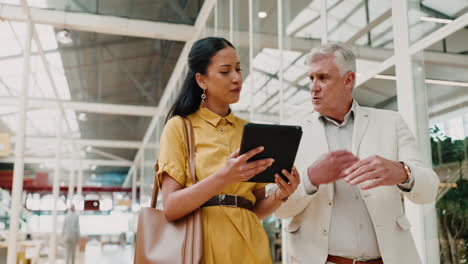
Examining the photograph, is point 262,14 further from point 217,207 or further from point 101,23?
point 101,23

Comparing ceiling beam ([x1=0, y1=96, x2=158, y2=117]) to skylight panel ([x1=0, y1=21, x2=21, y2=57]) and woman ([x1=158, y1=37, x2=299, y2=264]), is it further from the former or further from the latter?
woman ([x1=158, y1=37, x2=299, y2=264])

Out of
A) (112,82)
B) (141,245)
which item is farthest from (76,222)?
(141,245)

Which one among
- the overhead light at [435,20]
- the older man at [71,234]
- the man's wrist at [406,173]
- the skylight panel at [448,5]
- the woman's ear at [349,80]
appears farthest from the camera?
the older man at [71,234]

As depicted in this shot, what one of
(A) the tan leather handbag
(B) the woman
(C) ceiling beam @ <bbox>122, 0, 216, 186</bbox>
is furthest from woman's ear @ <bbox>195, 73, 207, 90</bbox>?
(C) ceiling beam @ <bbox>122, 0, 216, 186</bbox>

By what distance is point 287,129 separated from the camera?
1.47 meters

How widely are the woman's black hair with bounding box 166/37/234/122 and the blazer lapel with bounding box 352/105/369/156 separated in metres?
0.55

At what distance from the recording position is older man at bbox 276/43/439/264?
158cm

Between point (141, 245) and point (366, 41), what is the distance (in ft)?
7.08

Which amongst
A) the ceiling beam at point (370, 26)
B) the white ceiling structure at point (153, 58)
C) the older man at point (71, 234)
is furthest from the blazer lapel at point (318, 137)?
the older man at point (71, 234)

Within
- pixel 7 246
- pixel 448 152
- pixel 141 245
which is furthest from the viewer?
pixel 7 246

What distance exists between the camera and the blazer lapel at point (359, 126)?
1813mm

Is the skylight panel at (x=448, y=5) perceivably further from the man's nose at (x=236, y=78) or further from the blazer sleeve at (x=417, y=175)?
the man's nose at (x=236, y=78)

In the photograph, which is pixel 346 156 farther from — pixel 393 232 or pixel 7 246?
pixel 7 246

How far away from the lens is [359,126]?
1845 millimetres
